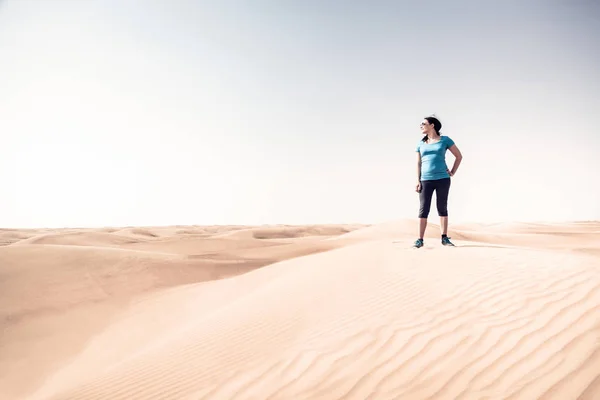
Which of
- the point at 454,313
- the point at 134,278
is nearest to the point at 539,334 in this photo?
the point at 454,313

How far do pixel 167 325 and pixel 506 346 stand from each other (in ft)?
18.7

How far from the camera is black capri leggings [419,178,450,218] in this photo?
6.32 meters

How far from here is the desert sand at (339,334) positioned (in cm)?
263

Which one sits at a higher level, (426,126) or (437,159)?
(426,126)

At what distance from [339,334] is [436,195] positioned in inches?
156

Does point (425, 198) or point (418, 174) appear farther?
point (418, 174)

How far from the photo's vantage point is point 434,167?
632 cm

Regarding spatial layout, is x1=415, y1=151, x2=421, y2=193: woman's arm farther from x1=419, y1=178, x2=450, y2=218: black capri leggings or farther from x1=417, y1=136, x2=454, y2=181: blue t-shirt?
x1=417, y1=136, x2=454, y2=181: blue t-shirt

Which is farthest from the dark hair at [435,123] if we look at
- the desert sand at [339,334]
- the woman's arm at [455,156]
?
the desert sand at [339,334]

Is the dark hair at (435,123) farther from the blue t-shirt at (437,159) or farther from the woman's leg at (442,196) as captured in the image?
the woman's leg at (442,196)

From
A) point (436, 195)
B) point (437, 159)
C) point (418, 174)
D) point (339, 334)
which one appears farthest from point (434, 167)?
point (339, 334)

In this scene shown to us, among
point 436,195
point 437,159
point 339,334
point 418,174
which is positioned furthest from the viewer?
point 418,174

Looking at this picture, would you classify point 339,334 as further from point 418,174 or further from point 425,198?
point 418,174

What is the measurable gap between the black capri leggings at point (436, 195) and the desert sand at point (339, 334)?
0.70 meters
